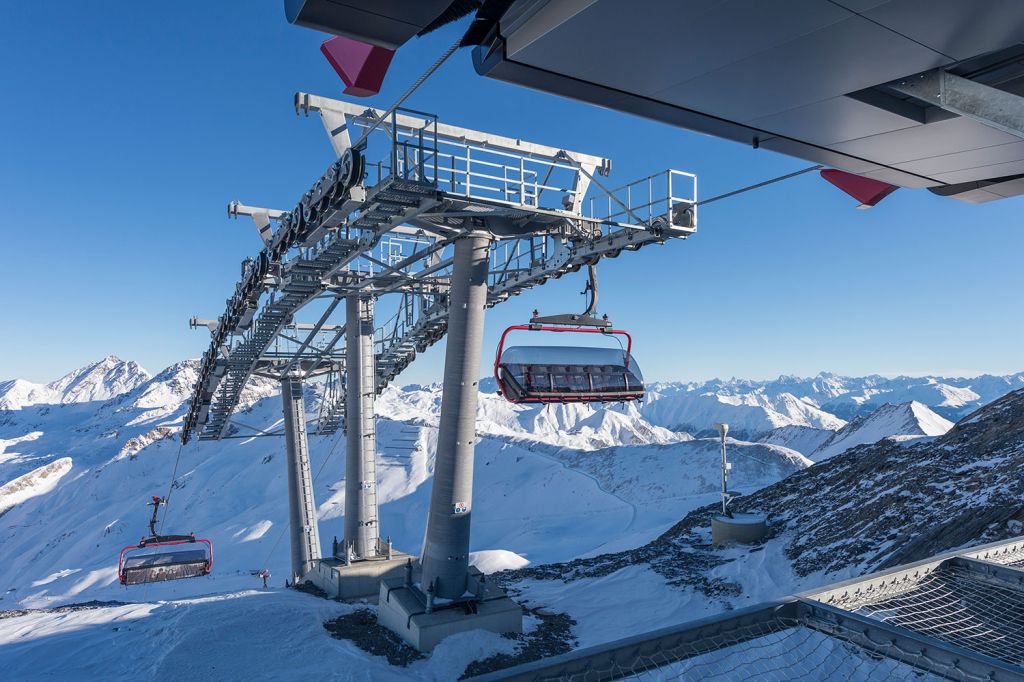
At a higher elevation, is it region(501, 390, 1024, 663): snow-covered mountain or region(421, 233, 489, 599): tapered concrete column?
region(421, 233, 489, 599): tapered concrete column

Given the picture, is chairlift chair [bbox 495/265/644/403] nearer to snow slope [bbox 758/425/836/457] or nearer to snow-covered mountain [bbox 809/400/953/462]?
snow-covered mountain [bbox 809/400/953/462]

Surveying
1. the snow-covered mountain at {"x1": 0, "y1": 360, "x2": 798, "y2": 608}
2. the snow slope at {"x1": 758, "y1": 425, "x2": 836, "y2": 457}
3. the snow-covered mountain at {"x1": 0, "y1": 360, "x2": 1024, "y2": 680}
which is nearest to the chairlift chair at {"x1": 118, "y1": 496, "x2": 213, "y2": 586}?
the snow-covered mountain at {"x1": 0, "y1": 360, "x2": 1024, "y2": 680}

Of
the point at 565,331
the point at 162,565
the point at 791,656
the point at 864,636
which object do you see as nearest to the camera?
the point at 864,636

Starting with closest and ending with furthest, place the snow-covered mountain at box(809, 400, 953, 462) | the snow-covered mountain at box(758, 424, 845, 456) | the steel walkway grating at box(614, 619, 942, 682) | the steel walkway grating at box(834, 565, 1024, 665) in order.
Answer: the steel walkway grating at box(614, 619, 942, 682)
the steel walkway grating at box(834, 565, 1024, 665)
the snow-covered mountain at box(809, 400, 953, 462)
the snow-covered mountain at box(758, 424, 845, 456)

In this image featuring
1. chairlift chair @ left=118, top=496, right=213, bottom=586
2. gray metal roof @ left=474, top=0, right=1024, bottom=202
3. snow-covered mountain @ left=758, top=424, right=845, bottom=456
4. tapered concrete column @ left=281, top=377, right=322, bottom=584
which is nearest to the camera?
gray metal roof @ left=474, top=0, right=1024, bottom=202

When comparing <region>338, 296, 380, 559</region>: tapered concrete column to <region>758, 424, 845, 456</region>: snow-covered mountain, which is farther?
<region>758, 424, 845, 456</region>: snow-covered mountain

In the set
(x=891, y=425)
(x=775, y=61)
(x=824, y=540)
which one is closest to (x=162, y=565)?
(x=824, y=540)

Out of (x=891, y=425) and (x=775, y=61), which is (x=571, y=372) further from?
(x=891, y=425)
